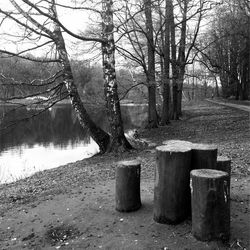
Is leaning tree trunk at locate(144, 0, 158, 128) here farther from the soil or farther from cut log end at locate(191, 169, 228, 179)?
cut log end at locate(191, 169, 228, 179)

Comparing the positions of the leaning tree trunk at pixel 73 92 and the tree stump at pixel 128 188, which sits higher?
the leaning tree trunk at pixel 73 92

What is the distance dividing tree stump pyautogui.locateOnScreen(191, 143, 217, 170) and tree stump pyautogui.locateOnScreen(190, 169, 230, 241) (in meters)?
0.61

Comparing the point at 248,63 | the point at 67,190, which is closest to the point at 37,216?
the point at 67,190

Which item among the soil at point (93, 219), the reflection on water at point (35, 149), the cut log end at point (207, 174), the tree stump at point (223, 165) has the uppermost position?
the cut log end at point (207, 174)

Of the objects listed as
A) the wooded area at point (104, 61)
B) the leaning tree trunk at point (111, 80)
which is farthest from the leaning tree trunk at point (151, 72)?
the leaning tree trunk at point (111, 80)

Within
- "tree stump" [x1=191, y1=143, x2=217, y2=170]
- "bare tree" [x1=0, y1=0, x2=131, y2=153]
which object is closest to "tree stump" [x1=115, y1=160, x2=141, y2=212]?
"tree stump" [x1=191, y1=143, x2=217, y2=170]

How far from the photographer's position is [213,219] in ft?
14.3

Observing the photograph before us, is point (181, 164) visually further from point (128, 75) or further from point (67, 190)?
point (128, 75)

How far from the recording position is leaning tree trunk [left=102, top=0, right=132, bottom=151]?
11.8 metres

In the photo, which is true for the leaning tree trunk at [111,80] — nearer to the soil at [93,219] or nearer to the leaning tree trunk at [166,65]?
the soil at [93,219]

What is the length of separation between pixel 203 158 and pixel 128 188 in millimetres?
1415

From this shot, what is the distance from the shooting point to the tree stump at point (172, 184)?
4879 millimetres

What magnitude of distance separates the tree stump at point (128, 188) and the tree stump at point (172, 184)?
738 mm

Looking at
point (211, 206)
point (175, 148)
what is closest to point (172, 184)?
point (175, 148)
